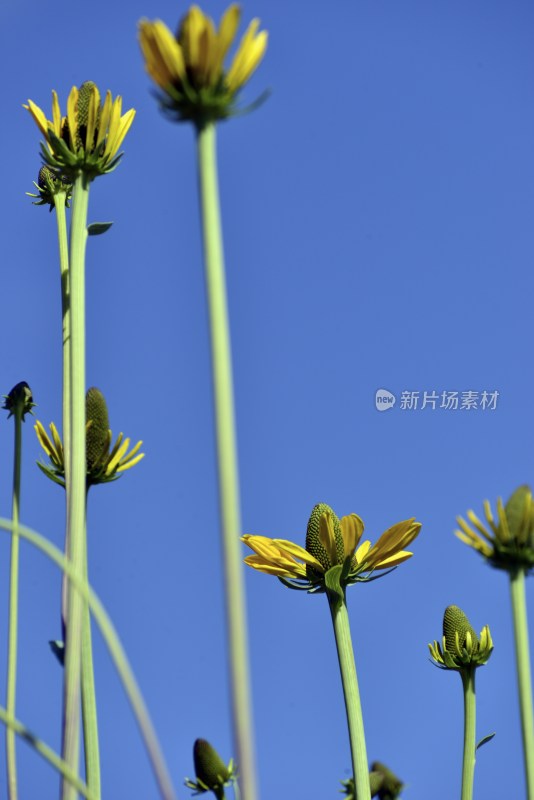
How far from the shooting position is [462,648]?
14.5 feet

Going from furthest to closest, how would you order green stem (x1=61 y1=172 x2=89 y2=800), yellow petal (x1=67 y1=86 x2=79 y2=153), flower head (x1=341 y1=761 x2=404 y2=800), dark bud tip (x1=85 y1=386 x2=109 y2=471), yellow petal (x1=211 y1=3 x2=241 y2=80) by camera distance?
flower head (x1=341 y1=761 x2=404 y2=800), dark bud tip (x1=85 y1=386 x2=109 y2=471), yellow petal (x1=67 y1=86 x2=79 y2=153), green stem (x1=61 y1=172 x2=89 y2=800), yellow petal (x1=211 y1=3 x2=241 y2=80)

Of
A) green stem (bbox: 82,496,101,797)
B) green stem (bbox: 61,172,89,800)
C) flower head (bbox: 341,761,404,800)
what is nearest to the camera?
green stem (bbox: 61,172,89,800)

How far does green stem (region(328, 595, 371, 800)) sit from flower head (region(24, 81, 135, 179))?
156cm

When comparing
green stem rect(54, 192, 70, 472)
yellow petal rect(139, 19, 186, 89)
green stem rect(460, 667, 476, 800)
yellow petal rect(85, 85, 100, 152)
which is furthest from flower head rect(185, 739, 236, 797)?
yellow petal rect(139, 19, 186, 89)

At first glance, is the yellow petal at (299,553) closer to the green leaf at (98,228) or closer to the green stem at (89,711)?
the green stem at (89,711)

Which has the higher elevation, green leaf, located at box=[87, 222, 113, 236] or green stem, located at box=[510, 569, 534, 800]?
green leaf, located at box=[87, 222, 113, 236]

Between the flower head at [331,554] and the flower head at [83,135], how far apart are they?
1.35 m

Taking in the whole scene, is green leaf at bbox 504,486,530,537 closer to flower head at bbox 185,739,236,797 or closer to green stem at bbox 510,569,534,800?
green stem at bbox 510,569,534,800

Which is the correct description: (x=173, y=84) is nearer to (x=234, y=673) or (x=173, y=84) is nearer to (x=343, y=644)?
(x=234, y=673)

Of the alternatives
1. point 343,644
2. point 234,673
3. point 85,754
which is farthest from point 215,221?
point 343,644

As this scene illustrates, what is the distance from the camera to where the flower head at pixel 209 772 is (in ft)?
14.3

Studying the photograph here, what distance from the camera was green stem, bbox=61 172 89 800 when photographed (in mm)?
2582

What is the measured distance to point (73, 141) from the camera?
327cm

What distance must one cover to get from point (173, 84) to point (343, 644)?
6.45 ft
